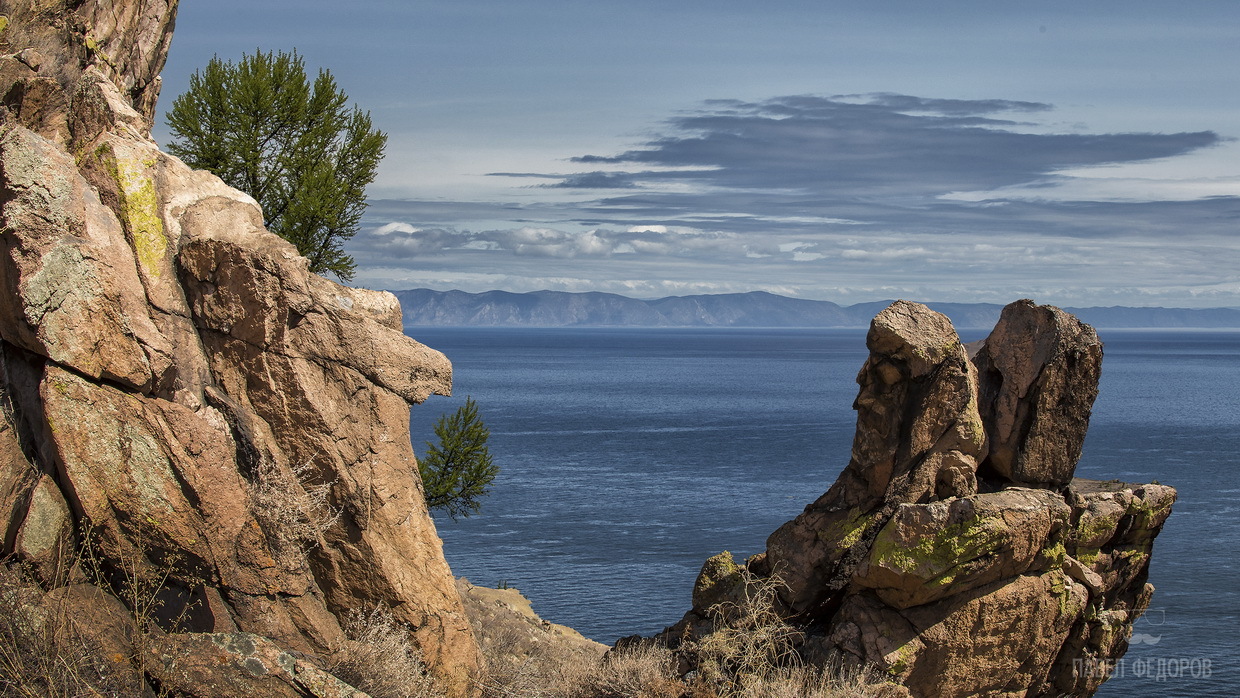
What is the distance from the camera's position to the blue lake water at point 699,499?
1797 inches

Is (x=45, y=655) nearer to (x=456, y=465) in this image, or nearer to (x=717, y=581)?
(x=717, y=581)

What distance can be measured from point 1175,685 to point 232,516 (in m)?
37.6

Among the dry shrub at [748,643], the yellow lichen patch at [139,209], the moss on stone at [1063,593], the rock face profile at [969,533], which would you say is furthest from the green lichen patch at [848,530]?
the yellow lichen patch at [139,209]

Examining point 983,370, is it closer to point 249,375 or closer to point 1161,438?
point 249,375

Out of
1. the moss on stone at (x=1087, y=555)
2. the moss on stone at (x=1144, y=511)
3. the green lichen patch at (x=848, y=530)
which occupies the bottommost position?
the moss on stone at (x=1087, y=555)

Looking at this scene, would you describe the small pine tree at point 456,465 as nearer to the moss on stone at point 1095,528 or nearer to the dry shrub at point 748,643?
the dry shrub at point 748,643

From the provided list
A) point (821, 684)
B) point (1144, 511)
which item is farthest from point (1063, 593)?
point (821, 684)

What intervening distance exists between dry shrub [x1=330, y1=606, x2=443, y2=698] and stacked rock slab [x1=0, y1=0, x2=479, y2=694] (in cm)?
28

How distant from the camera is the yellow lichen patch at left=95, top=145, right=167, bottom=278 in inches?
562

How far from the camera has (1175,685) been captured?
1537 inches

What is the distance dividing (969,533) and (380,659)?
9.26 meters

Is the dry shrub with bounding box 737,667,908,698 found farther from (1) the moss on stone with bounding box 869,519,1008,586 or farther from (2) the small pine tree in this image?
(2) the small pine tree

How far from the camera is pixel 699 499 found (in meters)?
70.0

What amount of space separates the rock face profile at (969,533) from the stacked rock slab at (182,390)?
654 centimetres
